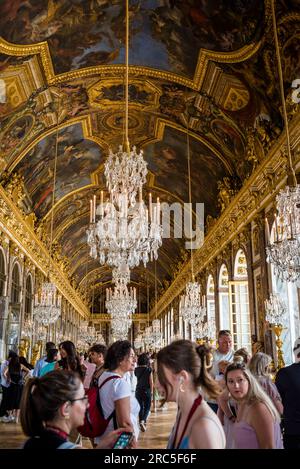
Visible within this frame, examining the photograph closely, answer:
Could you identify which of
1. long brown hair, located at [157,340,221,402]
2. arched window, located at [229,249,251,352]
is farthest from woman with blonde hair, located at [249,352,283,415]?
arched window, located at [229,249,251,352]

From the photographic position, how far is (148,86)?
1445 cm

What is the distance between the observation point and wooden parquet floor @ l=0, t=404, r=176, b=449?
814 centimetres

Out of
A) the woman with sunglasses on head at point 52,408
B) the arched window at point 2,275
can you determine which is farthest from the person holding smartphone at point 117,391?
the arched window at point 2,275

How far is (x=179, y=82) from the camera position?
44.9 feet

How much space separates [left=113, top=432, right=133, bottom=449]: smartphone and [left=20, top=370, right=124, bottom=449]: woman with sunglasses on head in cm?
49

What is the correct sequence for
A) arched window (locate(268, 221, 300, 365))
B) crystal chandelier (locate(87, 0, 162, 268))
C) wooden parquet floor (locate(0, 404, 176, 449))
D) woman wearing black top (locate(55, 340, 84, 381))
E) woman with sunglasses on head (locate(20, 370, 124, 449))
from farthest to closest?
1. arched window (locate(268, 221, 300, 365))
2. wooden parquet floor (locate(0, 404, 176, 449))
3. crystal chandelier (locate(87, 0, 162, 268))
4. woman wearing black top (locate(55, 340, 84, 381))
5. woman with sunglasses on head (locate(20, 370, 124, 449))

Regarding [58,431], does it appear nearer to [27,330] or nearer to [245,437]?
[245,437]

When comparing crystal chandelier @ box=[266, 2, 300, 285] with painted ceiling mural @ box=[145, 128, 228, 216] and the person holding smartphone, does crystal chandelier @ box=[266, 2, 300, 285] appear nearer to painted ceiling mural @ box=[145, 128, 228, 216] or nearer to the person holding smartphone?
the person holding smartphone

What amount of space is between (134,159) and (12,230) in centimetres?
1059

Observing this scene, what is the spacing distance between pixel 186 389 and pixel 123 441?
0.60 m

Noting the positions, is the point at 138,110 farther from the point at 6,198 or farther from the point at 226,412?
the point at 226,412

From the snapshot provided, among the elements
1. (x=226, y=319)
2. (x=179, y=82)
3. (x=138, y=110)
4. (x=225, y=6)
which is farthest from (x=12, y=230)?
(x=225, y=6)

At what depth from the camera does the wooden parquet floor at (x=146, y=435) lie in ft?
26.7

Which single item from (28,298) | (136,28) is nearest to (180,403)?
(136,28)
